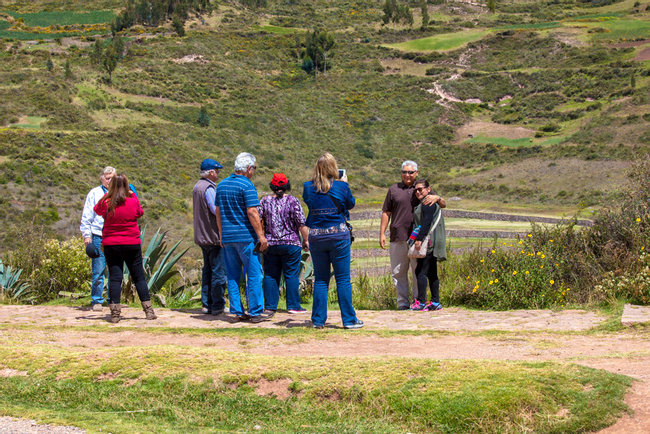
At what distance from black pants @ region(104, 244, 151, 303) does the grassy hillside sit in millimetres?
19518

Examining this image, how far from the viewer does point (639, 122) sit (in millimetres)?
51344

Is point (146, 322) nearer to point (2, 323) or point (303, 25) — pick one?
point (2, 323)

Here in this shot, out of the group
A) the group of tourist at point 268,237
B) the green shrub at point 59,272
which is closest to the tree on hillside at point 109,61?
the green shrub at point 59,272

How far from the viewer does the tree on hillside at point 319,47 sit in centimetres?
8031

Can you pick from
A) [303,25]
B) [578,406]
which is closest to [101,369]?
[578,406]

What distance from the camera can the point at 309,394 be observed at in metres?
4.14

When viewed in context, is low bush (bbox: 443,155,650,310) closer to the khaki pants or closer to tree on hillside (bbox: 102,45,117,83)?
the khaki pants

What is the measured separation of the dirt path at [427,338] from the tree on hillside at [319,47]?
249 ft

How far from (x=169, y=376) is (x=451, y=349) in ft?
8.01

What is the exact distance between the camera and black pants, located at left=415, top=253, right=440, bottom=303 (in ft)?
25.4

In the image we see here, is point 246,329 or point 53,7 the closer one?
point 246,329

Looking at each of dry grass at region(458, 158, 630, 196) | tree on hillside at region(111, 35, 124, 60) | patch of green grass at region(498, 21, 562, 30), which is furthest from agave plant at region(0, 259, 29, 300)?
patch of green grass at region(498, 21, 562, 30)

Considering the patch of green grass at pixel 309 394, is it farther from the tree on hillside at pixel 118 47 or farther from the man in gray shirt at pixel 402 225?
the tree on hillside at pixel 118 47

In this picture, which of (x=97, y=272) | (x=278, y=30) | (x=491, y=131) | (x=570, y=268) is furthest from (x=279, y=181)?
(x=278, y=30)
